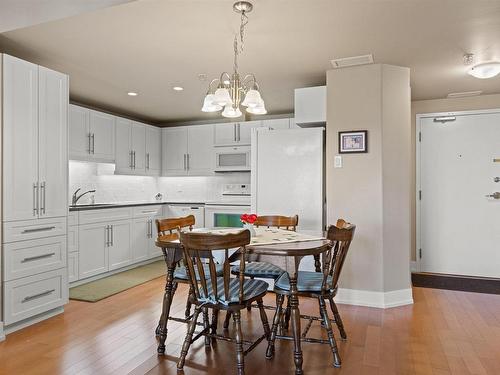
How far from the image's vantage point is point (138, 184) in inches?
241

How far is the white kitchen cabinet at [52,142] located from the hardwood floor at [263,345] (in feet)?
3.33

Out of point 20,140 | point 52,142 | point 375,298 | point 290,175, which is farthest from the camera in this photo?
point 290,175

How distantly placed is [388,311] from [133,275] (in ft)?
10.1

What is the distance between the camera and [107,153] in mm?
5016

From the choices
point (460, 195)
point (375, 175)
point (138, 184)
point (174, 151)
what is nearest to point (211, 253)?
point (375, 175)

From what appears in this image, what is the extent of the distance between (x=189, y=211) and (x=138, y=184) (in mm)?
1170

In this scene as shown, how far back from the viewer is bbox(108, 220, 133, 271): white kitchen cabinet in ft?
15.1

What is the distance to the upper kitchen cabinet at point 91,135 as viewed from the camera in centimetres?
448

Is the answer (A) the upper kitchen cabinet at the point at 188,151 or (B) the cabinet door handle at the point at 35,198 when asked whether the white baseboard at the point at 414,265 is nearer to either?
(A) the upper kitchen cabinet at the point at 188,151

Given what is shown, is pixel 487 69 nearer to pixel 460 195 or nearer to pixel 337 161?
pixel 337 161

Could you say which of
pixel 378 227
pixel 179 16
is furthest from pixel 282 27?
pixel 378 227

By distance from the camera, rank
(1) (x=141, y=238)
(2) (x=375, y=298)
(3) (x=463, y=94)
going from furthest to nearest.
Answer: (1) (x=141, y=238)
(3) (x=463, y=94)
(2) (x=375, y=298)

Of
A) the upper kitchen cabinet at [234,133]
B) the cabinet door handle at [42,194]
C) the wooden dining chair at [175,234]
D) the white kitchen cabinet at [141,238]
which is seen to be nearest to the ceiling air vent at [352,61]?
the wooden dining chair at [175,234]

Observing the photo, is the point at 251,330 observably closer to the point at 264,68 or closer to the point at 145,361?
the point at 145,361
